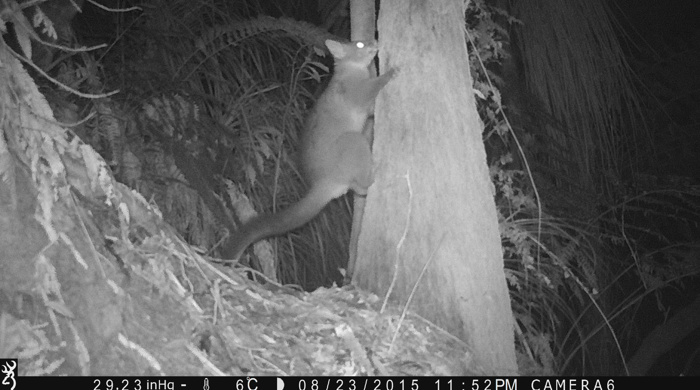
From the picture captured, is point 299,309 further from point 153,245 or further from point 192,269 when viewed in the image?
point 153,245

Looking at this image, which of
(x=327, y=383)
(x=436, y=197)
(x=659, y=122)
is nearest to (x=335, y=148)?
(x=436, y=197)

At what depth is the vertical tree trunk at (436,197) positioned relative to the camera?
394 centimetres

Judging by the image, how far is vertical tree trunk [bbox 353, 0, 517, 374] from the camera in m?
3.94

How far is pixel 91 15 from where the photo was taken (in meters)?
6.62

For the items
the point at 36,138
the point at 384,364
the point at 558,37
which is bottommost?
the point at 384,364

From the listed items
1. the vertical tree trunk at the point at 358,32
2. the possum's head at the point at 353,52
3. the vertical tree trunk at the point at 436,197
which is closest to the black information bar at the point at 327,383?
the vertical tree trunk at the point at 436,197

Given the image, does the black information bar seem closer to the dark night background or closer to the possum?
the possum

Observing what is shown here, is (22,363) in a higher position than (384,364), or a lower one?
higher

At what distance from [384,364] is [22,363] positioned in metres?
1.57

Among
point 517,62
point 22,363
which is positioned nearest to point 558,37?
point 517,62

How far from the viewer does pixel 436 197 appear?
158 inches

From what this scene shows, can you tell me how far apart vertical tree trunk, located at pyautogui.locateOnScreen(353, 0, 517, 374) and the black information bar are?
0.24 meters

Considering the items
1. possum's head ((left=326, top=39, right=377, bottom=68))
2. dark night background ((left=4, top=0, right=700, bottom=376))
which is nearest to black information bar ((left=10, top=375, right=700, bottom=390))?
dark night background ((left=4, top=0, right=700, bottom=376))

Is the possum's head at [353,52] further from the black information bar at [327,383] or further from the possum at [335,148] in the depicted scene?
the black information bar at [327,383]
